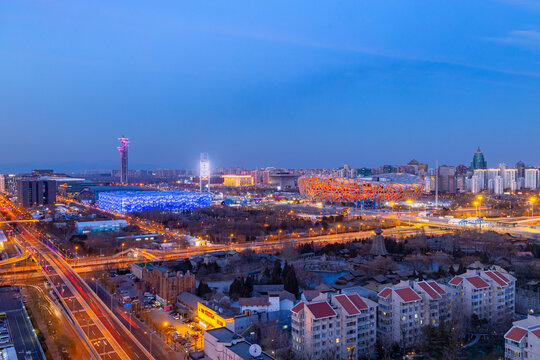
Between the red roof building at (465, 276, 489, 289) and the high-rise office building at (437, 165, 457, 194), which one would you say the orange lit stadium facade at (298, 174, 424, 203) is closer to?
the high-rise office building at (437, 165, 457, 194)

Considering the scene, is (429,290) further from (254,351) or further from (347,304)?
A: (254,351)

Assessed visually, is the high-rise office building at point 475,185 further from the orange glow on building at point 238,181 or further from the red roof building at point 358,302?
the red roof building at point 358,302

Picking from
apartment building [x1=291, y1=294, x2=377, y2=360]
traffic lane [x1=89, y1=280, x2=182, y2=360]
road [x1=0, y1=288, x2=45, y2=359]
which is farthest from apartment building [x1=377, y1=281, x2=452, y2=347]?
road [x1=0, y1=288, x2=45, y2=359]

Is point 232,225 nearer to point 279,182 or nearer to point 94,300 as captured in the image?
point 94,300

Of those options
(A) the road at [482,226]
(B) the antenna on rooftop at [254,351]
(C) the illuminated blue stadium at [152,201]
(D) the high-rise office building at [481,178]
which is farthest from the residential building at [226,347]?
(D) the high-rise office building at [481,178]

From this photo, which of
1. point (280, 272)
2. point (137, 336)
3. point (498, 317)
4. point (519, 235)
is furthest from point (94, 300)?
point (519, 235)

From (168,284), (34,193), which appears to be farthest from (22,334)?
(34,193)
